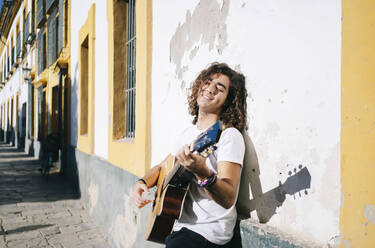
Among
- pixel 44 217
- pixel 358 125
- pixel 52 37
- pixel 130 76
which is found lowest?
pixel 44 217

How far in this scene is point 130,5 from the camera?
4.41m

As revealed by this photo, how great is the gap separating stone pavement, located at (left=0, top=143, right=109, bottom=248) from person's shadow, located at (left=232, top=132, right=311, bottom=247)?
9.88 feet

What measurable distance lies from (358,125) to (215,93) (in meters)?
0.83

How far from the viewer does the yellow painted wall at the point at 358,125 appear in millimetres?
1120

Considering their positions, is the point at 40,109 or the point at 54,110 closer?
the point at 54,110

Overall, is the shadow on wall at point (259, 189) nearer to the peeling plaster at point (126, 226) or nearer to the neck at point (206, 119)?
the neck at point (206, 119)

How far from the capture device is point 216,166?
5.70 ft

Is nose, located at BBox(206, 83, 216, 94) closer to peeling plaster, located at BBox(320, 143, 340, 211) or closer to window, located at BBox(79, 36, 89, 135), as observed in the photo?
peeling plaster, located at BBox(320, 143, 340, 211)

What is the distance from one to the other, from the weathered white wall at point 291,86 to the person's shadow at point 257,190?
0.03m

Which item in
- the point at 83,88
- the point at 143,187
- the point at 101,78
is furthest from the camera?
the point at 83,88

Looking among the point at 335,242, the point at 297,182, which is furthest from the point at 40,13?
the point at 335,242

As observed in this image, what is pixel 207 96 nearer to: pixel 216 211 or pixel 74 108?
pixel 216 211

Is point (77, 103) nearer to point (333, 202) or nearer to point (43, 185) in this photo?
point (43, 185)

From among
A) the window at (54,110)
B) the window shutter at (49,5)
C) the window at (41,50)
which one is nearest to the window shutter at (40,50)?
the window at (41,50)
